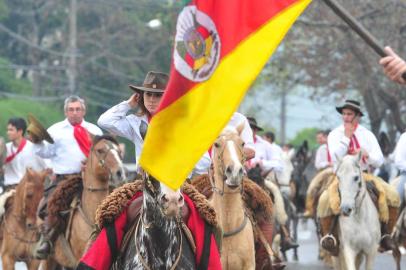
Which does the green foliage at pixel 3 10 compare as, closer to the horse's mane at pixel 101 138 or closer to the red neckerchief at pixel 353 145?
the red neckerchief at pixel 353 145

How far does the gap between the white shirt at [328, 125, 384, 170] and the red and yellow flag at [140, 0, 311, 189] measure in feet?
29.3

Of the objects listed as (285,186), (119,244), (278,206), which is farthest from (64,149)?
(285,186)

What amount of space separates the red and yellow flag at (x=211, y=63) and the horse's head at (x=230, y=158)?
4.42m

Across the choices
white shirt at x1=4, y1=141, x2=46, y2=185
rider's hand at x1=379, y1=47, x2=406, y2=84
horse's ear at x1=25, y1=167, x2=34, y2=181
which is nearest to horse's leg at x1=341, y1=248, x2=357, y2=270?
horse's ear at x1=25, y1=167, x2=34, y2=181

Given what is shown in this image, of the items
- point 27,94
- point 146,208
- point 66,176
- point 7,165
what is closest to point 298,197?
point 7,165

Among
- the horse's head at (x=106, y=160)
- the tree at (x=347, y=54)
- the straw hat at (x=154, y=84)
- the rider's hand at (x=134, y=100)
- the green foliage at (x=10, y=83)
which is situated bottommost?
the rider's hand at (x=134, y=100)

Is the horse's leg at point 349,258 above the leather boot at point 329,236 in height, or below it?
below

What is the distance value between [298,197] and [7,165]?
46.9ft

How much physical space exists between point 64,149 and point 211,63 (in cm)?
906

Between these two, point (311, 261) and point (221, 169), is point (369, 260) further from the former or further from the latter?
point (311, 261)

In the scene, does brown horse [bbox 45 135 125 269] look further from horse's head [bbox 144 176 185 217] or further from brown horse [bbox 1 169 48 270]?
horse's head [bbox 144 176 185 217]

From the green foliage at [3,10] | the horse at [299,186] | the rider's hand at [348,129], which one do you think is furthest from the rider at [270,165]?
the green foliage at [3,10]

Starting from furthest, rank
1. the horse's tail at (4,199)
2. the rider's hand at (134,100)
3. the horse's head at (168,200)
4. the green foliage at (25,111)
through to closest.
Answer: the green foliage at (25,111), the horse's tail at (4,199), the rider's hand at (134,100), the horse's head at (168,200)

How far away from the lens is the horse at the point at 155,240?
9.20 meters
